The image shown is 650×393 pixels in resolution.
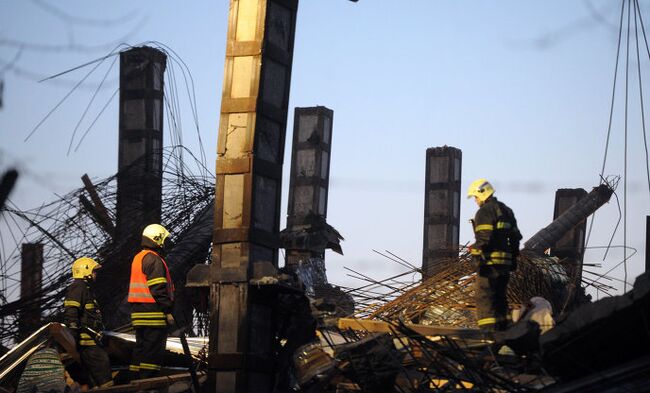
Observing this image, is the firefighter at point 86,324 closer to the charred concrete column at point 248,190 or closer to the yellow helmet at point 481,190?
the charred concrete column at point 248,190

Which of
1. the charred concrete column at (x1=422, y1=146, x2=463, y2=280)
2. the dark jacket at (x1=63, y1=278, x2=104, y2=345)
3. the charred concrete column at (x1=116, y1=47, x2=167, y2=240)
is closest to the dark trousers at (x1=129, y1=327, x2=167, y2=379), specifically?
the dark jacket at (x1=63, y1=278, x2=104, y2=345)

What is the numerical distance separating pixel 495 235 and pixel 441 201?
715 centimetres

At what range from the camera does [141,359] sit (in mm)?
12102

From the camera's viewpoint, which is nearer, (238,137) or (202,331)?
(238,137)

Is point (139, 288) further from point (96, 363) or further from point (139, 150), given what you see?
point (139, 150)

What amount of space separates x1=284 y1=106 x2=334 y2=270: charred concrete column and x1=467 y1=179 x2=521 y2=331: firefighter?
5.47m

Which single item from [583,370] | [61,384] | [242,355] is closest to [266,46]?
[242,355]

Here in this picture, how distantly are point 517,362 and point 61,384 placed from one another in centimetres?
528

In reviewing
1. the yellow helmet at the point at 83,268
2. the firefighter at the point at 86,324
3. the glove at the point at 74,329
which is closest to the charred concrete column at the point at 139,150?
the yellow helmet at the point at 83,268

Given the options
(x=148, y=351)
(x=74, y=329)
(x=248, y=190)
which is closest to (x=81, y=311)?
(x=74, y=329)

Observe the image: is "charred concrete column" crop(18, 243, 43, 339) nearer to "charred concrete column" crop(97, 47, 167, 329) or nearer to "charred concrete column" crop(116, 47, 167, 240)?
"charred concrete column" crop(97, 47, 167, 329)

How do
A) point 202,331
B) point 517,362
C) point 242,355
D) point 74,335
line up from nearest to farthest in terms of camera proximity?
point 517,362
point 242,355
point 74,335
point 202,331

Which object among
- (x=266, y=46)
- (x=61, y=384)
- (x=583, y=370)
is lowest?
(x=61, y=384)

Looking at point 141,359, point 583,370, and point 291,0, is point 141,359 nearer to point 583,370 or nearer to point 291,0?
point 291,0
